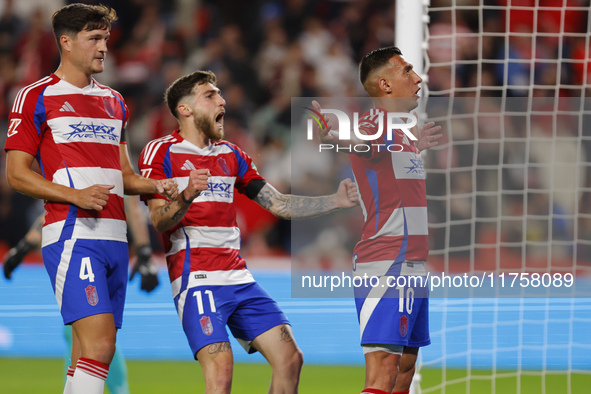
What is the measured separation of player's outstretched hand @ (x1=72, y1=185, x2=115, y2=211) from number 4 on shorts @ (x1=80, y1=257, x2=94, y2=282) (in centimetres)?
27

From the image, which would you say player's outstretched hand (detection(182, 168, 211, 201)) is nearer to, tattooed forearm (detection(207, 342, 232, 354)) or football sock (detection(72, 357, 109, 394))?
tattooed forearm (detection(207, 342, 232, 354))

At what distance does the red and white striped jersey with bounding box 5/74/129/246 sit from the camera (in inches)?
157

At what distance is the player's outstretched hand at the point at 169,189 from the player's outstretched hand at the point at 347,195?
0.84 metres

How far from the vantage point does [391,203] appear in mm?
4172

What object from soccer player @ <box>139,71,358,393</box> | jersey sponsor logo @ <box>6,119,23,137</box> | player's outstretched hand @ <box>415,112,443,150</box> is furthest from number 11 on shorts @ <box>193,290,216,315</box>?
player's outstretched hand @ <box>415,112,443,150</box>

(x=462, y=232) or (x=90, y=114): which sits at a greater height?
(x=90, y=114)

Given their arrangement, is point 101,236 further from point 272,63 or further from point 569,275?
point 272,63

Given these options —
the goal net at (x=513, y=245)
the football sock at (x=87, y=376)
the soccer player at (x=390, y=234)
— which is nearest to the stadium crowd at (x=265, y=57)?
the goal net at (x=513, y=245)

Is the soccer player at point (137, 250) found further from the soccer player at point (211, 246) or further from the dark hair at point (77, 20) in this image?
the dark hair at point (77, 20)

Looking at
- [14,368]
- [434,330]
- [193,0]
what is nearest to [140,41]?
[193,0]

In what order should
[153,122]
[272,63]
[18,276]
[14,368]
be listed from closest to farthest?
[14,368] → [18,276] → [153,122] → [272,63]

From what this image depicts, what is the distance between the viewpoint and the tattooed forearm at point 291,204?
4457 millimetres

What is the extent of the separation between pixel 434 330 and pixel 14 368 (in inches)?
133

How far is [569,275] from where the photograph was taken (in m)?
6.31
